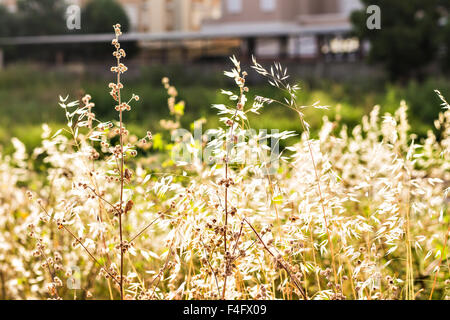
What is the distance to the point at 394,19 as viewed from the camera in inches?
685

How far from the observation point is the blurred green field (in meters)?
11.2

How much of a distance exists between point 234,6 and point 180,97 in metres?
20.3

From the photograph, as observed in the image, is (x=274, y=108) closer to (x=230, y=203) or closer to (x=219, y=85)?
(x=219, y=85)

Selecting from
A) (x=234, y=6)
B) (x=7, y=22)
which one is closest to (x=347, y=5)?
(x=234, y=6)

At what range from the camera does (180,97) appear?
1603cm

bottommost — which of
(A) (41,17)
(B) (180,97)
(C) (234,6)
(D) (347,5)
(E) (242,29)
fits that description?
Result: (B) (180,97)

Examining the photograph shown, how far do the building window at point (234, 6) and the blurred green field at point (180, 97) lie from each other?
42.2ft

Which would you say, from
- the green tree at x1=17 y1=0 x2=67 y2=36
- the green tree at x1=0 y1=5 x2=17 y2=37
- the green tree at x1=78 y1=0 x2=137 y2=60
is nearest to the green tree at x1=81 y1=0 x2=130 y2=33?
the green tree at x1=78 y1=0 x2=137 y2=60

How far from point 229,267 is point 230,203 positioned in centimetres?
30

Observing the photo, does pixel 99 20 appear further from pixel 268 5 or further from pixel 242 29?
pixel 268 5

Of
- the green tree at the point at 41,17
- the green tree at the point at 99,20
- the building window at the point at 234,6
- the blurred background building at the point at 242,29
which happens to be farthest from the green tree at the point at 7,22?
the building window at the point at 234,6

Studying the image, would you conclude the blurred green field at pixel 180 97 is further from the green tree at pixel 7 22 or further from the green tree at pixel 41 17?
the green tree at pixel 7 22

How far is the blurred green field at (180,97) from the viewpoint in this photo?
36.7ft

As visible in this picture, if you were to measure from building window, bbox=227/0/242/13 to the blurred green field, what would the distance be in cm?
1287
